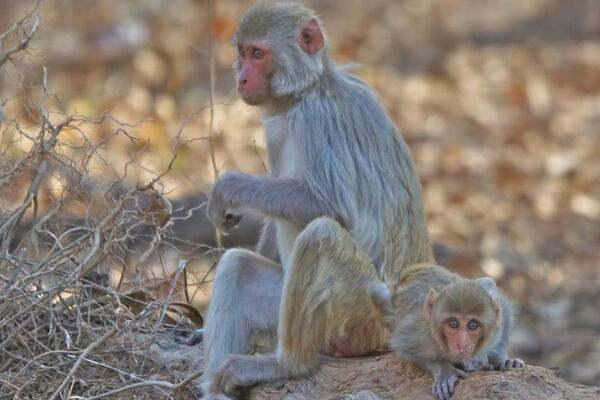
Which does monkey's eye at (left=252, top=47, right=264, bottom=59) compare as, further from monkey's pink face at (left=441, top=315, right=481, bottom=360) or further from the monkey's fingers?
the monkey's fingers

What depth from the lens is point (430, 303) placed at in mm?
7168

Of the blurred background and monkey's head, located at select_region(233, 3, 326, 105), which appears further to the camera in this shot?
the blurred background

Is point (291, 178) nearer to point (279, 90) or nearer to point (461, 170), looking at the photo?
point (279, 90)

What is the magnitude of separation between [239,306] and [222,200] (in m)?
0.66

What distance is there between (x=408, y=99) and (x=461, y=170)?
168cm

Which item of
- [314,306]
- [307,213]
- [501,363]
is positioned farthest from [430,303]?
[307,213]

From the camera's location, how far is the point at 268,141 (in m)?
8.49

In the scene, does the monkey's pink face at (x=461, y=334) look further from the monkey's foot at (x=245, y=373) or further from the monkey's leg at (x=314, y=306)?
the monkey's foot at (x=245, y=373)

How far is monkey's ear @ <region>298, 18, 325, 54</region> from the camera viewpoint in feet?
27.5

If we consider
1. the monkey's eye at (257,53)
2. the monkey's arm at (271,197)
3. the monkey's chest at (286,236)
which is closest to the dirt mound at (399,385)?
the monkey's chest at (286,236)

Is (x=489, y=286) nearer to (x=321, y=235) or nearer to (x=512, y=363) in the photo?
(x=512, y=363)

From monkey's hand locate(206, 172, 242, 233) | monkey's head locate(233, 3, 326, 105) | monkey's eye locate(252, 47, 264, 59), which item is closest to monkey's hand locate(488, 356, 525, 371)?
monkey's hand locate(206, 172, 242, 233)

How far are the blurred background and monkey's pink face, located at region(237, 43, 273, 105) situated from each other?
460 centimetres

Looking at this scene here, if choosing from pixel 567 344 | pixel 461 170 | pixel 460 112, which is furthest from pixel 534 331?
pixel 460 112
